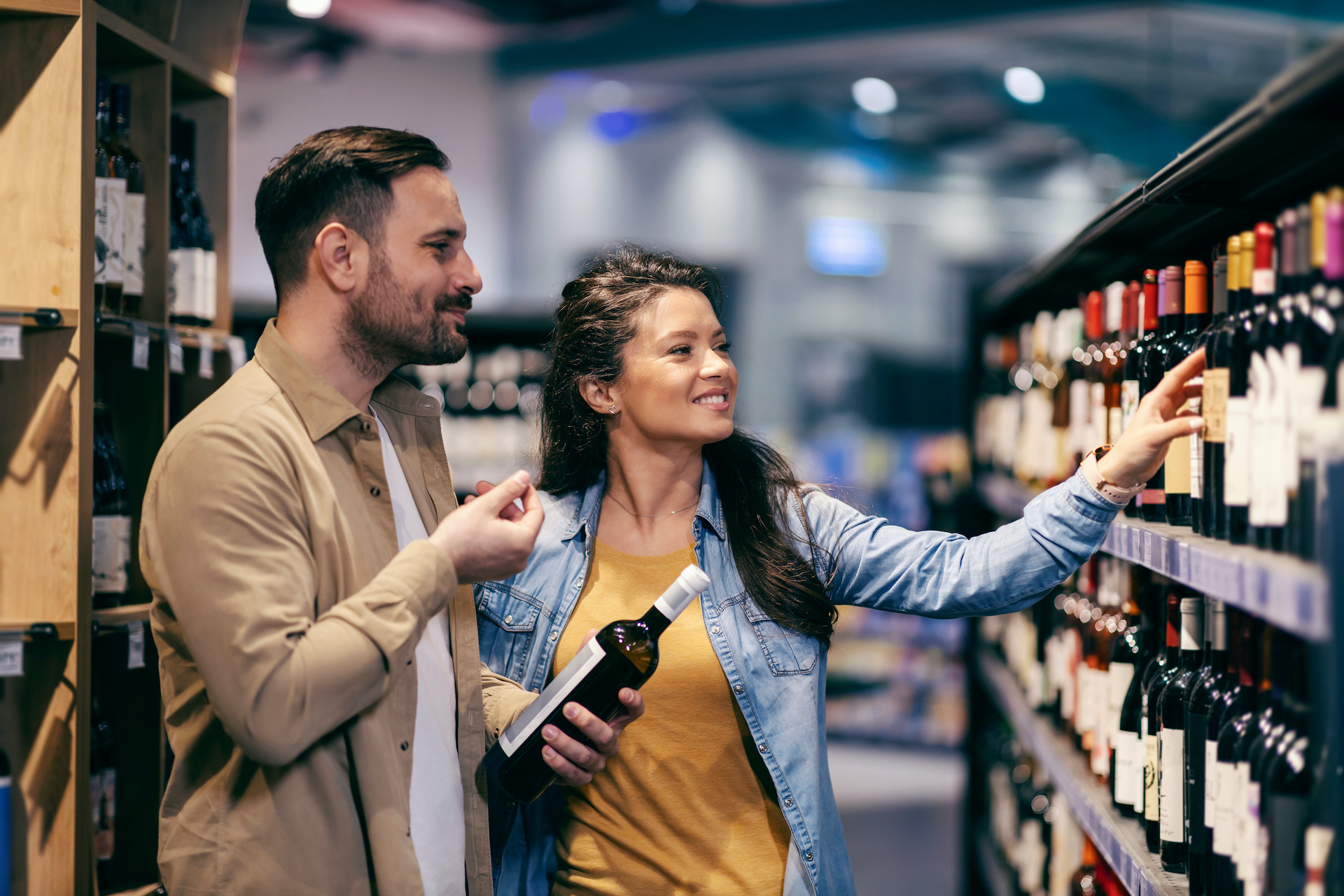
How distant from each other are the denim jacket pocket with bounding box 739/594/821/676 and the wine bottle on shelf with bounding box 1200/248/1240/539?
70 cm

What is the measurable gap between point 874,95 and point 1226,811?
20.0 ft

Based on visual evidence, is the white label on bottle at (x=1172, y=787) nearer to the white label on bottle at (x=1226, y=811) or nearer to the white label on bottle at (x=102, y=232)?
the white label on bottle at (x=1226, y=811)

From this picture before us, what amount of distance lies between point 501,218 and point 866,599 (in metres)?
5.53

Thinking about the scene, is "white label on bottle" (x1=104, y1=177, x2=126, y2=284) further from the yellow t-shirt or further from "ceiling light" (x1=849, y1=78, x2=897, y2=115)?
"ceiling light" (x1=849, y1=78, x2=897, y2=115)

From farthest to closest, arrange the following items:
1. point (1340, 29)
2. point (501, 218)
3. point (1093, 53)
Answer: point (501, 218)
point (1093, 53)
point (1340, 29)

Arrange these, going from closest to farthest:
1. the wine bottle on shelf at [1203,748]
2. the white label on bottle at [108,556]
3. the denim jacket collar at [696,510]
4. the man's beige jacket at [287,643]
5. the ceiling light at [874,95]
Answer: the man's beige jacket at [287,643], the wine bottle on shelf at [1203,748], the denim jacket collar at [696,510], the white label on bottle at [108,556], the ceiling light at [874,95]

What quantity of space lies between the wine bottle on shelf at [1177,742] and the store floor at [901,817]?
9.52 feet

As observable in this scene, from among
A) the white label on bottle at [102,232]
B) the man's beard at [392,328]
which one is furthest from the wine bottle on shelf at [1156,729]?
the white label on bottle at [102,232]

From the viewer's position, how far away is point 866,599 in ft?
6.59

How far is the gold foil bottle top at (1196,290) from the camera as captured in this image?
5.69 feet

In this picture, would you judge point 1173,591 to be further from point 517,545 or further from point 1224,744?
point 517,545

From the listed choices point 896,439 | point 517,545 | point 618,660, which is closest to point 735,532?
point 618,660

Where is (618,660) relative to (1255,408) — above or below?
below

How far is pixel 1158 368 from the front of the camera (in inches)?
74.7
